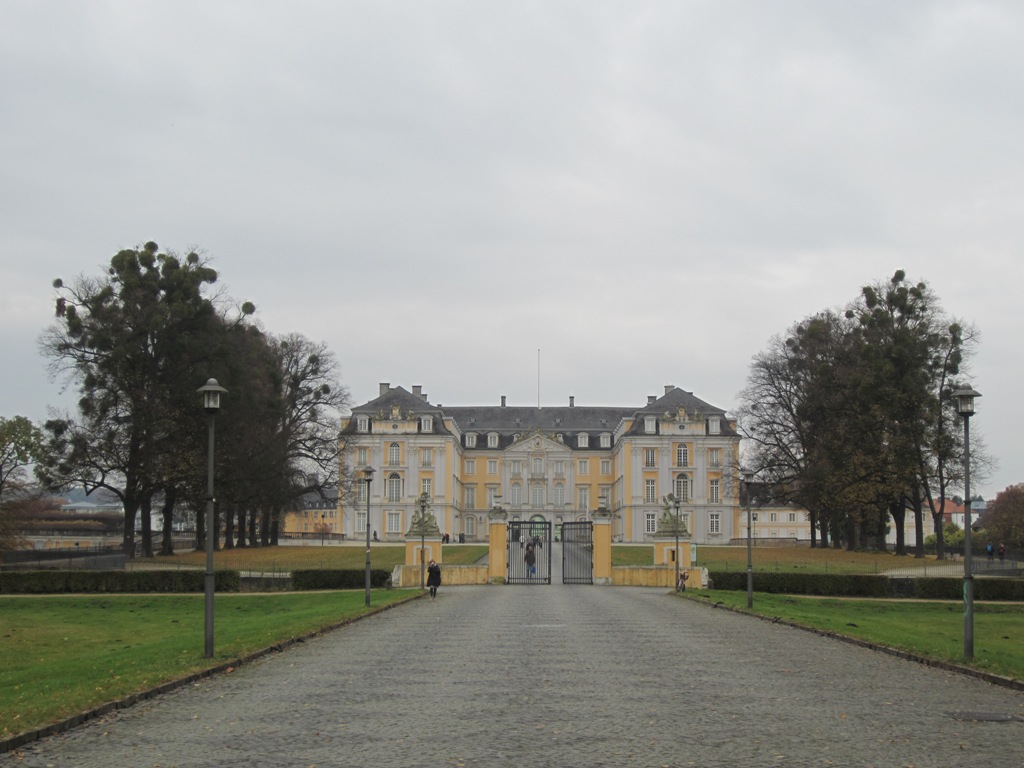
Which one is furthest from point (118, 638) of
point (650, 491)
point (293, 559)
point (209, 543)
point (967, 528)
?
point (650, 491)

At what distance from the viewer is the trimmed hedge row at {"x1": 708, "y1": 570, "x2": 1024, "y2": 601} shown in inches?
1623

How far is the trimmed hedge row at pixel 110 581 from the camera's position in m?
42.6

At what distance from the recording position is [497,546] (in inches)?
1809

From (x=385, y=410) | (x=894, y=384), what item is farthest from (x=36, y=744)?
(x=385, y=410)

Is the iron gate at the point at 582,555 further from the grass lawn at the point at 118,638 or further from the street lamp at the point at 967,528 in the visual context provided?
the street lamp at the point at 967,528

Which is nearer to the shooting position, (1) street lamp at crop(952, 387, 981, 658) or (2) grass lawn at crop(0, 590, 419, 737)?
(2) grass lawn at crop(0, 590, 419, 737)

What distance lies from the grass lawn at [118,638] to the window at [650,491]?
200 feet

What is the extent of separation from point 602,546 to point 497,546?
14.0 ft

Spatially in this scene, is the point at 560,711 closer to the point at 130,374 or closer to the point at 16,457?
the point at 130,374

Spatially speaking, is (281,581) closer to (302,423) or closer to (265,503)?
(265,503)

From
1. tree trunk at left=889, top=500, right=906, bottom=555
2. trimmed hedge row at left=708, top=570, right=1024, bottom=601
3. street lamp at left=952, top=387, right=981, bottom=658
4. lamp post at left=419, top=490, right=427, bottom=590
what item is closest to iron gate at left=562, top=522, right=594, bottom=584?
lamp post at left=419, top=490, right=427, bottom=590

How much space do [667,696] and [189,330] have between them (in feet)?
151

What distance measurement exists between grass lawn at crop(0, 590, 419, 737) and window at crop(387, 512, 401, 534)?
5838 cm

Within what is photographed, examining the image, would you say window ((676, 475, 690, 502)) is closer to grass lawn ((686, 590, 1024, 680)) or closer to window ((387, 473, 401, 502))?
window ((387, 473, 401, 502))
